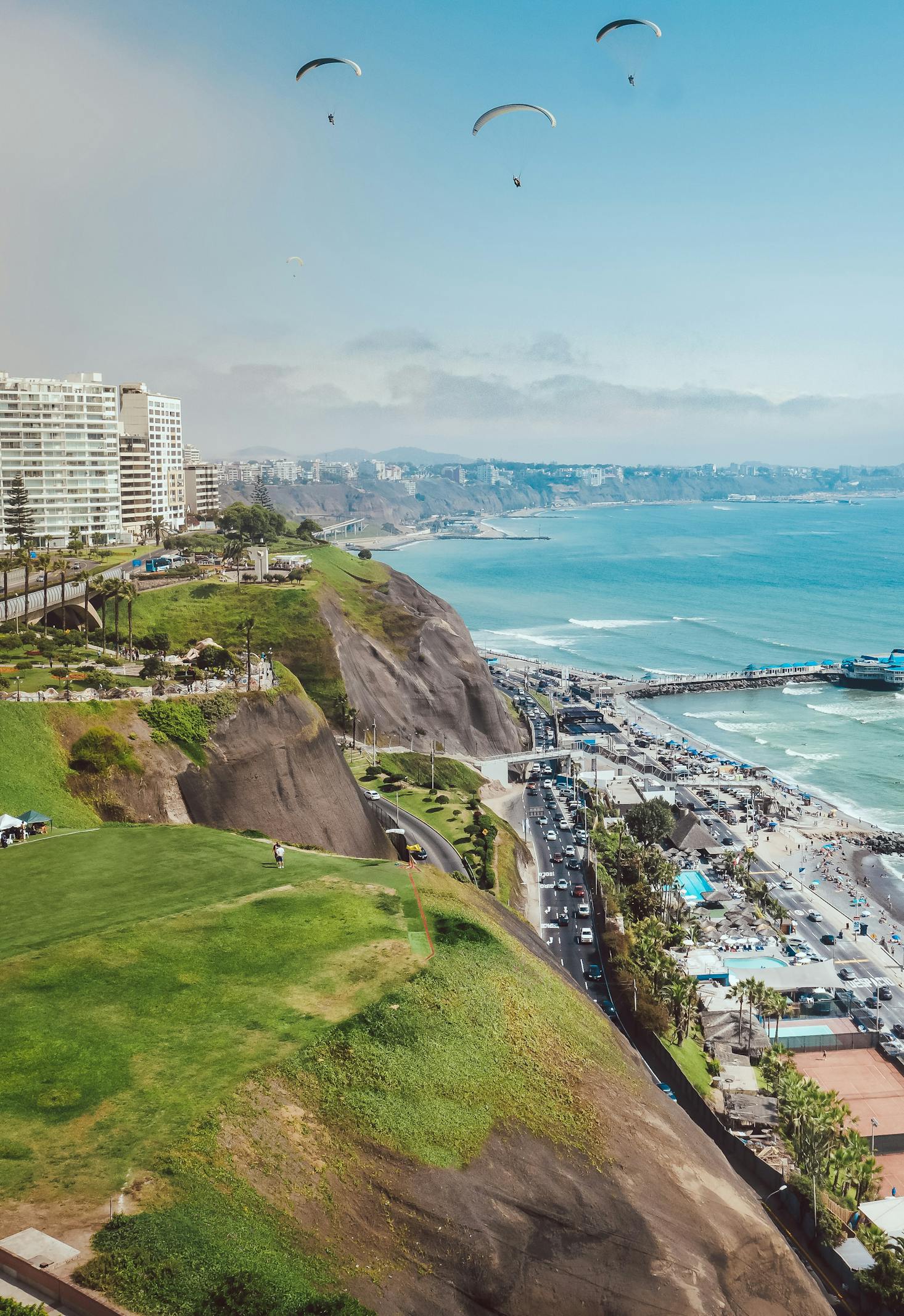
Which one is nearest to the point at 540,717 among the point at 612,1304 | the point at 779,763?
the point at 779,763

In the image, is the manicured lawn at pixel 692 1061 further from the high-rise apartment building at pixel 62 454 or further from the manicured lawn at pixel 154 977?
the high-rise apartment building at pixel 62 454

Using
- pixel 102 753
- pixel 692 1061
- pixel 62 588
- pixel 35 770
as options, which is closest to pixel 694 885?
pixel 692 1061

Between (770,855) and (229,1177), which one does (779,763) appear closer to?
(770,855)

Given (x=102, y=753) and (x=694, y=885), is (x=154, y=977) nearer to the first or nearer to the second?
(x=102, y=753)

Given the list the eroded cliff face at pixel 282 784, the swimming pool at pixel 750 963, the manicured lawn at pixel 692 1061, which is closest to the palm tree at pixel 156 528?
the eroded cliff face at pixel 282 784

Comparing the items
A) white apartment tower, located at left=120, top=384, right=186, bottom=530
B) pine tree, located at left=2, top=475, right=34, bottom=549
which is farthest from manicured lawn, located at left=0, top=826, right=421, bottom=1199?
white apartment tower, located at left=120, top=384, right=186, bottom=530

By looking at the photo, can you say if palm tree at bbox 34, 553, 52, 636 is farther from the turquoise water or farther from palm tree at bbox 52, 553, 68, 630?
the turquoise water
